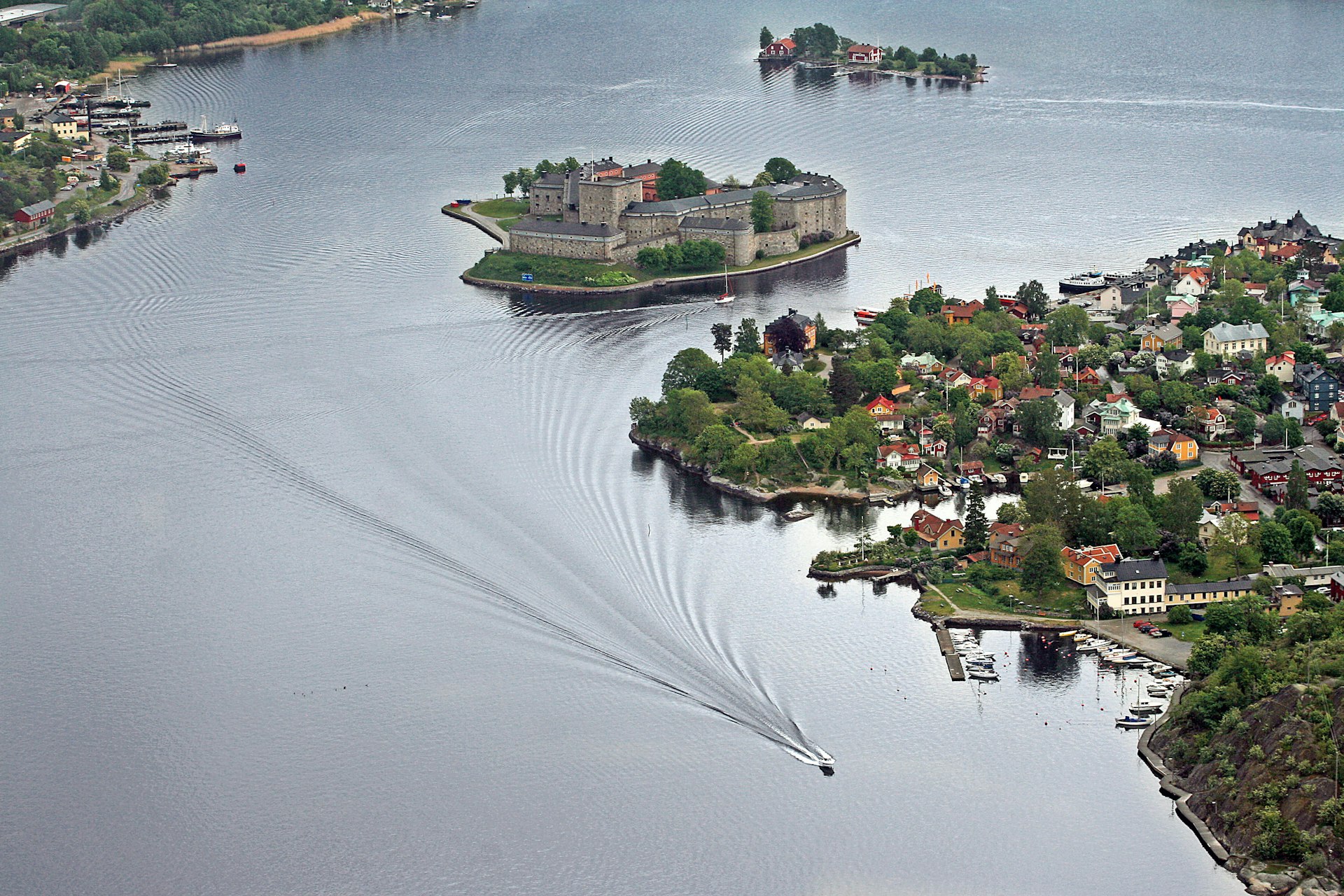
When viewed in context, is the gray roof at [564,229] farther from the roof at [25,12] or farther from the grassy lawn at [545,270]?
the roof at [25,12]

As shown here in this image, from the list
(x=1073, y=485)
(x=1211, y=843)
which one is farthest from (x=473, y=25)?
(x=1211, y=843)

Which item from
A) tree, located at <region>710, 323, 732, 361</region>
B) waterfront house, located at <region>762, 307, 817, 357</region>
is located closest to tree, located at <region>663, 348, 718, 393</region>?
tree, located at <region>710, 323, 732, 361</region>

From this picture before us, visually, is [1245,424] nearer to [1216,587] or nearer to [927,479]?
[927,479]

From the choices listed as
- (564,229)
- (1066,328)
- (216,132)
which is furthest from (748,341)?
(216,132)

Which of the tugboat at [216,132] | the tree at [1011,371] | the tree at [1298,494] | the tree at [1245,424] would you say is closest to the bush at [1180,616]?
the tree at [1298,494]

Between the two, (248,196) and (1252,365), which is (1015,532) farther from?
(248,196)

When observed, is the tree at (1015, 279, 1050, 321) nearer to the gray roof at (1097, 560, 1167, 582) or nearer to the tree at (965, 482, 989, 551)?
the tree at (965, 482, 989, 551)
